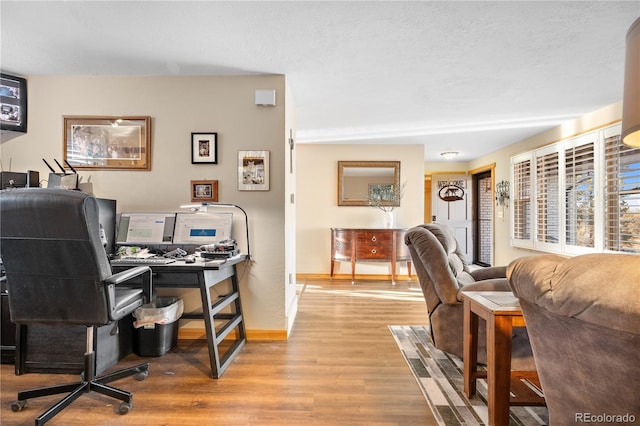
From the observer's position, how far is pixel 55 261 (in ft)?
5.48

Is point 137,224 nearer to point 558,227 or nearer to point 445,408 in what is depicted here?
point 445,408

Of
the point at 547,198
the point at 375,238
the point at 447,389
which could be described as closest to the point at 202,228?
the point at 447,389

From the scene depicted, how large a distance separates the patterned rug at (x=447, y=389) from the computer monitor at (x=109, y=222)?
2.52 metres

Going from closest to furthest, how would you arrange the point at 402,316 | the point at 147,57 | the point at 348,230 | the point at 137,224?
the point at 147,57 → the point at 137,224 → the point at 402,316 → the point at 348,230

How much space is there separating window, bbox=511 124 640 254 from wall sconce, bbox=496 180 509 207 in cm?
28

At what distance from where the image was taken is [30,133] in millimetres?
2973

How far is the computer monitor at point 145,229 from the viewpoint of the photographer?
286 cm

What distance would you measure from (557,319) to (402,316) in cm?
271

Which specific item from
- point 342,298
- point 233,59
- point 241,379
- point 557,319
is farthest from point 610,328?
point 342,298

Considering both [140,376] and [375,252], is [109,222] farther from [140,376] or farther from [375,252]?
[375,252]

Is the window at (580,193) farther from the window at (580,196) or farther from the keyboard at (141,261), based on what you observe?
the keyboard at (141,261)

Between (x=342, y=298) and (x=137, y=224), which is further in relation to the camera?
(x=342, y=298)

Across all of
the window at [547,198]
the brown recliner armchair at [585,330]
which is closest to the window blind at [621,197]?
the window at [547,198]

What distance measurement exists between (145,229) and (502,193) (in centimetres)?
548
